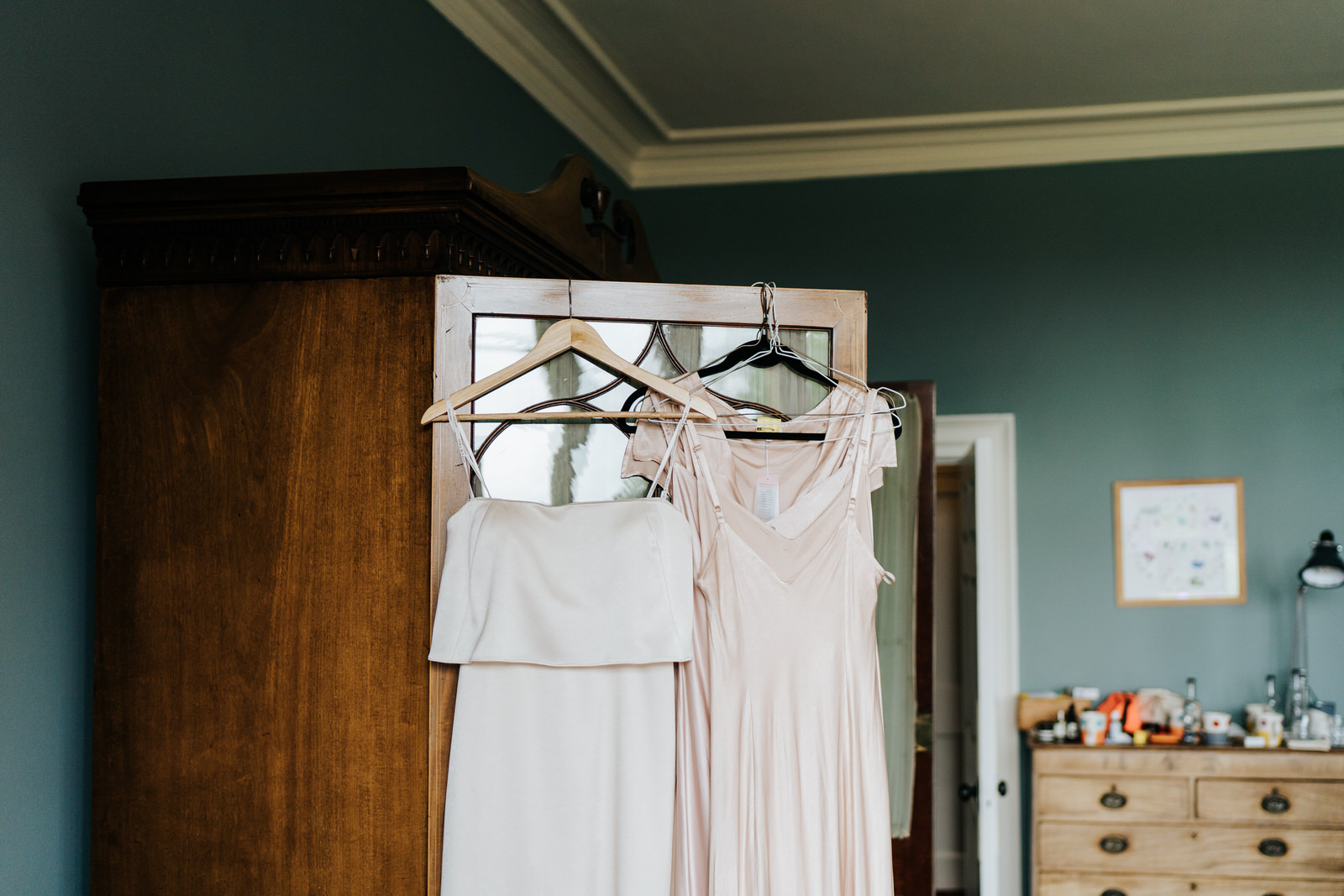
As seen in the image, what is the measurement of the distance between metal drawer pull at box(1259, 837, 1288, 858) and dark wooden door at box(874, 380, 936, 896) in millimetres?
1195

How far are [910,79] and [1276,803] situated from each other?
258 cm

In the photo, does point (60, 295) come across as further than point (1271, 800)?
No

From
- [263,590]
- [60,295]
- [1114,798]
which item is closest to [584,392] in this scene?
[263,590]

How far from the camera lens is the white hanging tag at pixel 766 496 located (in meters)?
1.62

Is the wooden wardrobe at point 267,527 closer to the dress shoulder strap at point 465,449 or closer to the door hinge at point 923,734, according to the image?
the dress shoulder strap at point 465,449

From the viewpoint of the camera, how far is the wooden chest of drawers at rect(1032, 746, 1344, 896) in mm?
3068

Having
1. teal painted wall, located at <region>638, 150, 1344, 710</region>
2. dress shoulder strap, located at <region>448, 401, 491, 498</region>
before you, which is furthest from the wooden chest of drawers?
dress shoulder strap, located at <region>448, 401, 491, 498</region>

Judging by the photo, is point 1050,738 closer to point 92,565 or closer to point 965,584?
point 965,584

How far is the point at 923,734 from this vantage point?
107 inches

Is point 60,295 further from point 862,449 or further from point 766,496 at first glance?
point 862,449

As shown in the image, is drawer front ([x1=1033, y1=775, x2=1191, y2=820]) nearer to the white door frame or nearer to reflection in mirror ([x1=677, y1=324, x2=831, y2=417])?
the white door frame

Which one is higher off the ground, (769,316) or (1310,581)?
(769,316)

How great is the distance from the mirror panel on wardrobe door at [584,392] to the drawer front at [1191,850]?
229 cm

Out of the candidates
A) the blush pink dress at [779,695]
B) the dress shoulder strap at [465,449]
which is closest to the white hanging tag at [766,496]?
the blush pink dress at [779,695]
